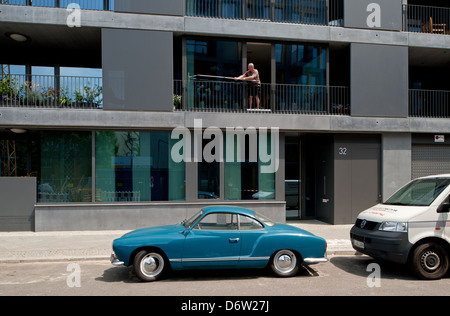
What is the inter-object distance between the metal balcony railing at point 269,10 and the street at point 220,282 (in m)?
9.07

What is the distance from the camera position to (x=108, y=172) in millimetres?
11609

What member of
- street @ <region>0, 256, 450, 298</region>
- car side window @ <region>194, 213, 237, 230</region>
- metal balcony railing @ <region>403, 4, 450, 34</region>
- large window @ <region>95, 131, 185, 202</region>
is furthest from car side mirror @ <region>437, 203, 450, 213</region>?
metal balcony railing @ <region>403, 4, 450, 34</region>

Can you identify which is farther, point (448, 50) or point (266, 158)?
point (448, 50)

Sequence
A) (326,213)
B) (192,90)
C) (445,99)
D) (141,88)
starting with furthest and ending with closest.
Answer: (445,99) → (326,213) → (192,90) → (141,88)

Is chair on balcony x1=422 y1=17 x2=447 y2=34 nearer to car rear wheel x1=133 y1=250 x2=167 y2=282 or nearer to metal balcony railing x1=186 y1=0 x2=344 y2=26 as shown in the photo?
metal balcony railing x1=186 y1=0 x2=344 y2=26

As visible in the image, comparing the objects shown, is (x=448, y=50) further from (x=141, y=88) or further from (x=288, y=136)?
(x=141, y=88)

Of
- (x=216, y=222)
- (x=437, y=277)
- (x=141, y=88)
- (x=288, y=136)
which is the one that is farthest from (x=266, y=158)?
(x=437, y=277)

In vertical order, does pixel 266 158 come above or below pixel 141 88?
below

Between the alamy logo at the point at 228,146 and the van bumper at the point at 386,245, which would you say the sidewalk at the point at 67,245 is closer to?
the van bumper at the point at 386,245

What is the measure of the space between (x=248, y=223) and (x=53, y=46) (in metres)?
10.9

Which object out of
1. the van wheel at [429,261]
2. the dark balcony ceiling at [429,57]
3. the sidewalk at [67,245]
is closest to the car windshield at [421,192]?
the van wheel at [429,261]

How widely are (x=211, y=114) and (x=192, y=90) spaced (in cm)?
123

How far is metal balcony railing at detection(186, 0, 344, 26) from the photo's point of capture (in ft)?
39.4

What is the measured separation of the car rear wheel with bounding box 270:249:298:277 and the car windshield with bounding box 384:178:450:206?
9.19 feet
